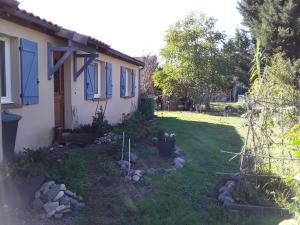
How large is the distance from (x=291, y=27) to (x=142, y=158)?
1800 centimetres

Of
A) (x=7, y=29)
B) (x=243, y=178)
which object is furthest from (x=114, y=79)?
(x=243, y=178)

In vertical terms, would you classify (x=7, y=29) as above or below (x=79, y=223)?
above

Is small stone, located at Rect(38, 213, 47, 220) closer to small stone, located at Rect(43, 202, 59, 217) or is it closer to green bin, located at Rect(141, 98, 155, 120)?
small stone, located at Rect(43, 202, 59, 217)

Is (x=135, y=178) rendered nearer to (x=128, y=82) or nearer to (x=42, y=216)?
(x=42, y=216)

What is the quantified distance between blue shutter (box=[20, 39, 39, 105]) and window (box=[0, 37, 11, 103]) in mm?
244

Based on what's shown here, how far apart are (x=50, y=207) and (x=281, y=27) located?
20713 millimetres

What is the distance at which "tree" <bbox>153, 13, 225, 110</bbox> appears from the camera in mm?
22812

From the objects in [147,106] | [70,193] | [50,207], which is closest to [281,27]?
[147,106]

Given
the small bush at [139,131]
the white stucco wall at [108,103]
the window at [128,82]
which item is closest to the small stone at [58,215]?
the small bush at [139,131]

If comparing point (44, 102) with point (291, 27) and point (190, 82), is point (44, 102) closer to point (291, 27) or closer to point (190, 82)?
point (190, 82)

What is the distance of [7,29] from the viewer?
6.48 metres

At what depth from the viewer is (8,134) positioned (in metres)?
5.81

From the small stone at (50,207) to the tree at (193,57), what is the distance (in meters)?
18.6

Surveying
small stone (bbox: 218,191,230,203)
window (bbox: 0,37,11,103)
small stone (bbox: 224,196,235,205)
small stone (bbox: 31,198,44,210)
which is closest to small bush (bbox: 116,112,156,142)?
window (bbox: 0,37,11,103)
